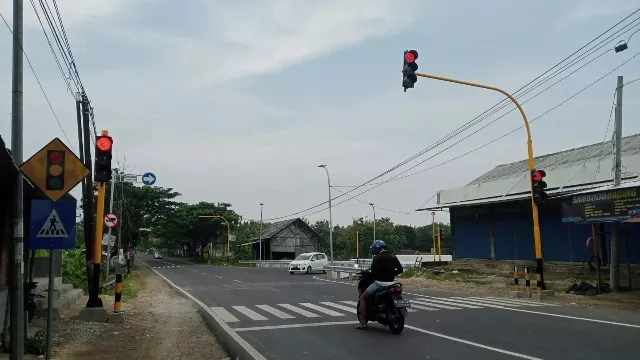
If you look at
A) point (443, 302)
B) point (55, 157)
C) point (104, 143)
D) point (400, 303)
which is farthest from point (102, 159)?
point (443, 302)

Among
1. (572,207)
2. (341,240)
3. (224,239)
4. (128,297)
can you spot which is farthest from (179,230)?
(572,207)

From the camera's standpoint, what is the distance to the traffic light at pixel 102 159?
38.2 ft

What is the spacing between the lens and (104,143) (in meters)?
11.7

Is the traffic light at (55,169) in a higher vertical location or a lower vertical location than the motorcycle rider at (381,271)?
higher

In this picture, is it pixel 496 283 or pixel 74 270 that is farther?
pixel 496 283

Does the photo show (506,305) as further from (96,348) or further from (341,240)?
(341,240)

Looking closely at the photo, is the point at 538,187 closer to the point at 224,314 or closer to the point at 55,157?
the point at 224,314

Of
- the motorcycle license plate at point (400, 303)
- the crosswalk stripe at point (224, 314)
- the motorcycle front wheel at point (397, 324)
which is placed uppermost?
the motorcycle license plate at point (400, 303)

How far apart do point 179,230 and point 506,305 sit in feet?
204

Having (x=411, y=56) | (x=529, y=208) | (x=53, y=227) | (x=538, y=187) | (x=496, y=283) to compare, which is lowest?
(x=496, y=283)

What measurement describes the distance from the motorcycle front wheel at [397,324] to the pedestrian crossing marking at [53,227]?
603 centimetres

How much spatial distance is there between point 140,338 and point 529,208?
20471 mm

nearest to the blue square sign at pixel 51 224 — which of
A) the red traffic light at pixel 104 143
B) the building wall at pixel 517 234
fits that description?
the red traffic light at pixel 104 143

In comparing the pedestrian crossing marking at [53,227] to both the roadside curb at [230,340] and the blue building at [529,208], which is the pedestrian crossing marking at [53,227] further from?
the blue building at [529,208]
